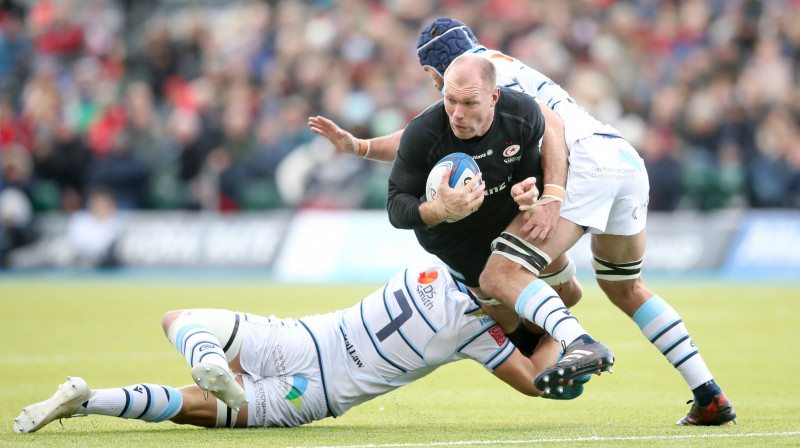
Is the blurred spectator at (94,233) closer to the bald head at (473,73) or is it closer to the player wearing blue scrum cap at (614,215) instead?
the player wearing blue scrum cap at (614,215)

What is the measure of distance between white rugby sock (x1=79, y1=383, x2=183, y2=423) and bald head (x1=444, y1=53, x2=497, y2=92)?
2.31 meters

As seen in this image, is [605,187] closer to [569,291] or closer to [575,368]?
[569,291]

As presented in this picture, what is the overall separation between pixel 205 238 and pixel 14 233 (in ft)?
10.0

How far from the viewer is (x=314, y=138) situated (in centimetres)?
1964

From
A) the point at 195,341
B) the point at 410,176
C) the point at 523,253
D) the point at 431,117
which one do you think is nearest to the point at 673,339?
the point at 523,253

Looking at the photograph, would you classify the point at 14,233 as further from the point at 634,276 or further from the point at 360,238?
the point at 634,276

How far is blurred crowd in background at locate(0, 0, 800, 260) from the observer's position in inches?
764

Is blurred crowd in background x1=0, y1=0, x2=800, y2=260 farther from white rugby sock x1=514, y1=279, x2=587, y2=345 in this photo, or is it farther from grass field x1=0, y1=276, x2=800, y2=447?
white rugby sock x1=514, y1=279, x2=587, y2=345

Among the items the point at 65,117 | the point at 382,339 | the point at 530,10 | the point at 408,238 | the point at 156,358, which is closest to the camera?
the point at 382,339

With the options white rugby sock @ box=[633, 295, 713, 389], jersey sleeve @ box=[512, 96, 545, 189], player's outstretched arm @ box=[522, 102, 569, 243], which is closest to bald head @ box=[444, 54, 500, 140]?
jersey sleeve @ box=[512, 96, 545, 189]

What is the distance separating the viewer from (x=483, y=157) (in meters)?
6.61

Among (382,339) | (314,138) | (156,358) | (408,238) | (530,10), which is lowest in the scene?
(382,339)

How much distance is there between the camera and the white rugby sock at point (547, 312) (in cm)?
622

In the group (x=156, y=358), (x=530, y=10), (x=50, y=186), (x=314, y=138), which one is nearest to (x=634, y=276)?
(x=156, y=358)
